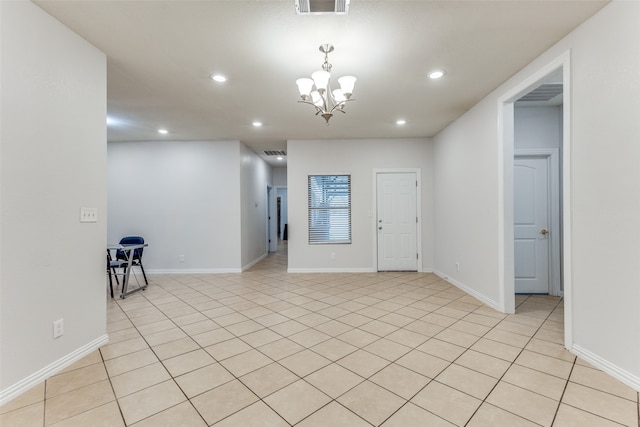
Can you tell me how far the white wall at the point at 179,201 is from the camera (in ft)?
17.7

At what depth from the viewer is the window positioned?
5527 millimetres

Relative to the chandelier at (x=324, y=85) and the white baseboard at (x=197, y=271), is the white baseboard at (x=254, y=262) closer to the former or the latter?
the white baseboard at (x=197, y=271)

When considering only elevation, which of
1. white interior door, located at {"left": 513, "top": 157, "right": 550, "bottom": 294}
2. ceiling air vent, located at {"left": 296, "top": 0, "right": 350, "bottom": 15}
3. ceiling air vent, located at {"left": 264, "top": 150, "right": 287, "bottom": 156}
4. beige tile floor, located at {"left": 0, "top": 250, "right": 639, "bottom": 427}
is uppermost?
ceiling air vent, located at {"left": 264, "top": 150, "right": 287, "bottom": 156}

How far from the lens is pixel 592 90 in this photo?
81.0 inches

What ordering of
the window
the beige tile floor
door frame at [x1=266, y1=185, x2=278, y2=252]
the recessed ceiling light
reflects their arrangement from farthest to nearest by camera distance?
door frame at [x1=266, y1=185, x2=278, y2=252], the window, the recessed ceiling light, the beige tile floor

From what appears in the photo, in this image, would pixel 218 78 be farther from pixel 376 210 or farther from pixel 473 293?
pixel 473 293

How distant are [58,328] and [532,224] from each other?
5374mm

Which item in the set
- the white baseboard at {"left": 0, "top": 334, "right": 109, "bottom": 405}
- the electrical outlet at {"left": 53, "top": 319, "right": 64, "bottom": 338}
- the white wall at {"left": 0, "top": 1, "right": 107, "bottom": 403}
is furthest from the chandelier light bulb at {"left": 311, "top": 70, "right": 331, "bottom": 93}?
the white baseboard at {"left": 0, "top": 334, "right": 109, "bottom": 405}

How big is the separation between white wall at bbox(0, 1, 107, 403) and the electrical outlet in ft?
0.11

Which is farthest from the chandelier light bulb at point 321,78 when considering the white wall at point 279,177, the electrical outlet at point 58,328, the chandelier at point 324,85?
the white wall at point 279,177

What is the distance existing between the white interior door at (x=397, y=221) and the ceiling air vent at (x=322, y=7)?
3.80 metres

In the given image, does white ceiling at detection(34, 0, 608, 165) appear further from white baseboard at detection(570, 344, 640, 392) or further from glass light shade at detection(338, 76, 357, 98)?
white baseboard at detection(570, 344, 640, 392)

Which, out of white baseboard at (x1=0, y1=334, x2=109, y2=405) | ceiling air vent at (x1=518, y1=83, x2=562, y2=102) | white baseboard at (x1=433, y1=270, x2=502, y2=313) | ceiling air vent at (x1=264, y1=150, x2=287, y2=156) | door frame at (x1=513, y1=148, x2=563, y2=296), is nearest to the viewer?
white baseboard at (x1=0, y1=334, x2=109, y2=405)

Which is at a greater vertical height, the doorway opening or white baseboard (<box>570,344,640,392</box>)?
the doorway opening
